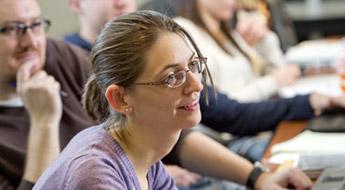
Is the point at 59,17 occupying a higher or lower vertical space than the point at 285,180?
lower

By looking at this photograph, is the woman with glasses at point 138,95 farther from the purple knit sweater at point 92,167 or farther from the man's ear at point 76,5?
the man's ear at point 76,5

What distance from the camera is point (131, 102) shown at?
100 cm

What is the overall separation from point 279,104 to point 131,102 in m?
1.00

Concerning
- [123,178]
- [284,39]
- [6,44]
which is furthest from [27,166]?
[284,39]

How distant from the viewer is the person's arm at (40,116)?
4.43 ft

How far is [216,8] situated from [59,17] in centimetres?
142

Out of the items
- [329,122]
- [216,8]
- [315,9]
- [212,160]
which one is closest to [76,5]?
[216,8]

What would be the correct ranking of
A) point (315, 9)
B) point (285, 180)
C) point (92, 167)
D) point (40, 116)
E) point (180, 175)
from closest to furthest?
point (92, 167), point (285, 180), point (40, 116), point (180, 175), point (315, 9)

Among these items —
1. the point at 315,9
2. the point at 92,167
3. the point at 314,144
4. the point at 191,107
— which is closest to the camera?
the point at 92,167

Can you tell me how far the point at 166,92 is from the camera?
3.25ft

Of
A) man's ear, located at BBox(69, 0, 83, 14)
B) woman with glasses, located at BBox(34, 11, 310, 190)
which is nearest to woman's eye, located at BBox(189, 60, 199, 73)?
woman with glasses, located at BBox(34, 11, 310, 190)

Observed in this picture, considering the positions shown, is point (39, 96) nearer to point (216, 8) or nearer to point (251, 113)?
point (251, 113)

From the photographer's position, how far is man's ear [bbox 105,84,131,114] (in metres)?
0.99

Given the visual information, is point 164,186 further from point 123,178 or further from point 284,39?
point 284,39
